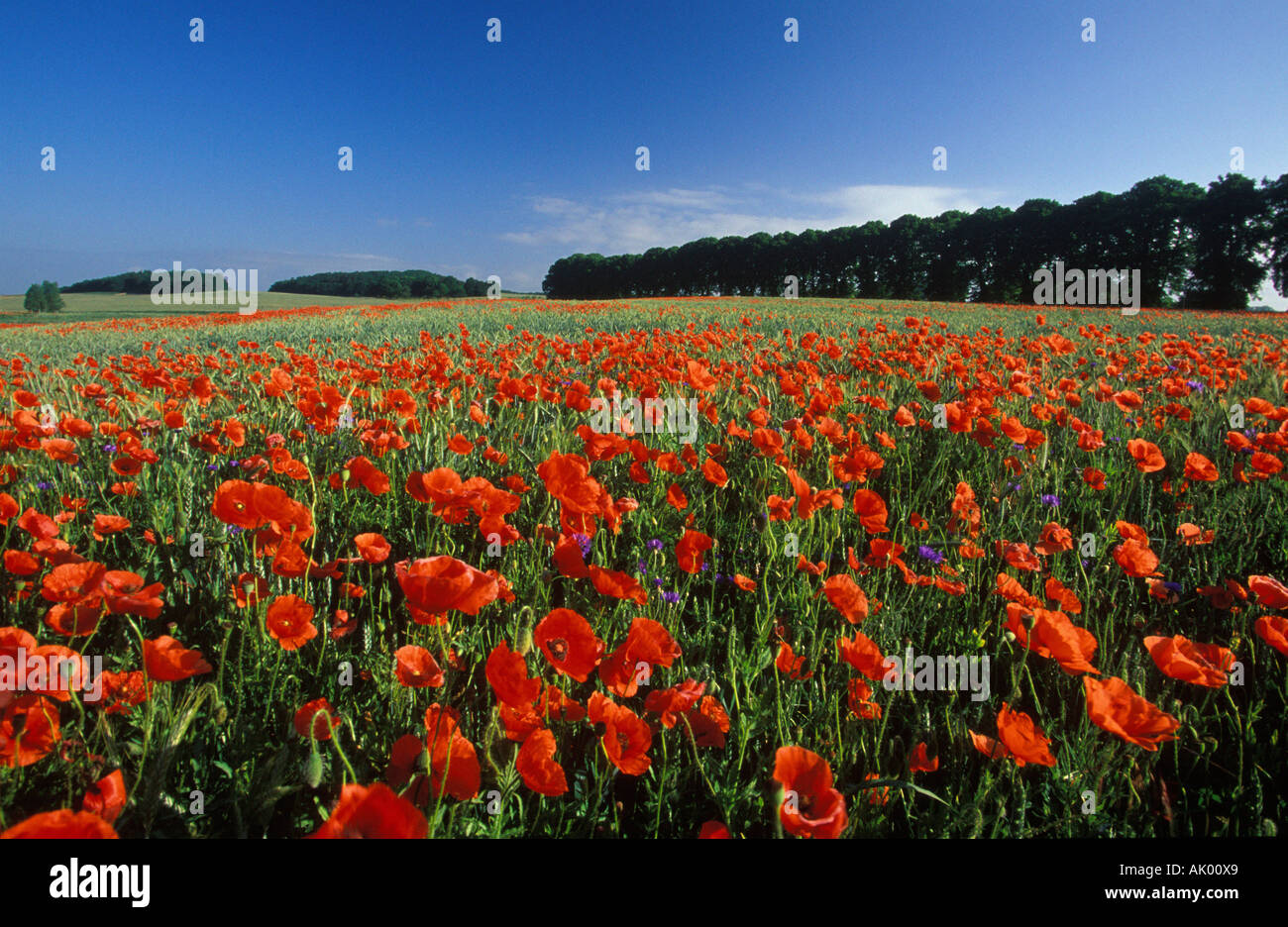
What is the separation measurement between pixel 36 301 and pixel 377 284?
26272mm

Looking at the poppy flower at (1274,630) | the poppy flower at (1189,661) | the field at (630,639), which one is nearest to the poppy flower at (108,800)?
the field at (630,639)

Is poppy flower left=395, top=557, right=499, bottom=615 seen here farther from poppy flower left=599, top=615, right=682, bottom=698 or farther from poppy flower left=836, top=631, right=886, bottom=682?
poppy flower left=836, top=631, right=886, bottom=682

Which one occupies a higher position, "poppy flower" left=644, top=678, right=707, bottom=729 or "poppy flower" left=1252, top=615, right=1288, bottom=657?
"poppy flower" left=1252, top=615, right=1288, bottom=657

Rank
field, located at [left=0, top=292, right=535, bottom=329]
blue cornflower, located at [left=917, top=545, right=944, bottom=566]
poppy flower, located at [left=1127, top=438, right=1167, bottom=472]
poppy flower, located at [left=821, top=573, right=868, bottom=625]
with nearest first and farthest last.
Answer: poppy flower, located at [left=821, top=573, right=868, bottom=625] < blue cornflower, located at [left=917, top=545, right=944, bottom=566] < poppy flower, located at [left=1127, top=438, right=1167, bottom=472] < field, located at [left=0, top=292, right=535, bottom=329]

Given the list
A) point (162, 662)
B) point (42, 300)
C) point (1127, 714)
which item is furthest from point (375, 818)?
point (42, 300)

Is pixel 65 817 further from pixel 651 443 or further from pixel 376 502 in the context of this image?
pixel 651 443

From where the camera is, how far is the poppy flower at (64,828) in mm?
574

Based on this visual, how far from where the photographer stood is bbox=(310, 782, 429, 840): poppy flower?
0.62 m

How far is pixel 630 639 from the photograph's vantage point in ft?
3.52

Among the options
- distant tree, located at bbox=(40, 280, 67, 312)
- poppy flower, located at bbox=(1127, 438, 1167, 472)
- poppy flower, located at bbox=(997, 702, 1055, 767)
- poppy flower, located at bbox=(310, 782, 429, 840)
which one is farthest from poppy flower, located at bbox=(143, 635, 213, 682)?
distant tree, located at bbox=(40, 280, 67, 312)

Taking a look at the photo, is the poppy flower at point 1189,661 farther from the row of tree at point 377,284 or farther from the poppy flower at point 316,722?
the row of tree at point 377,284

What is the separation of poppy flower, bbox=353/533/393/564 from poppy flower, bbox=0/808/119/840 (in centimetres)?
84

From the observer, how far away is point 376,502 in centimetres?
234
